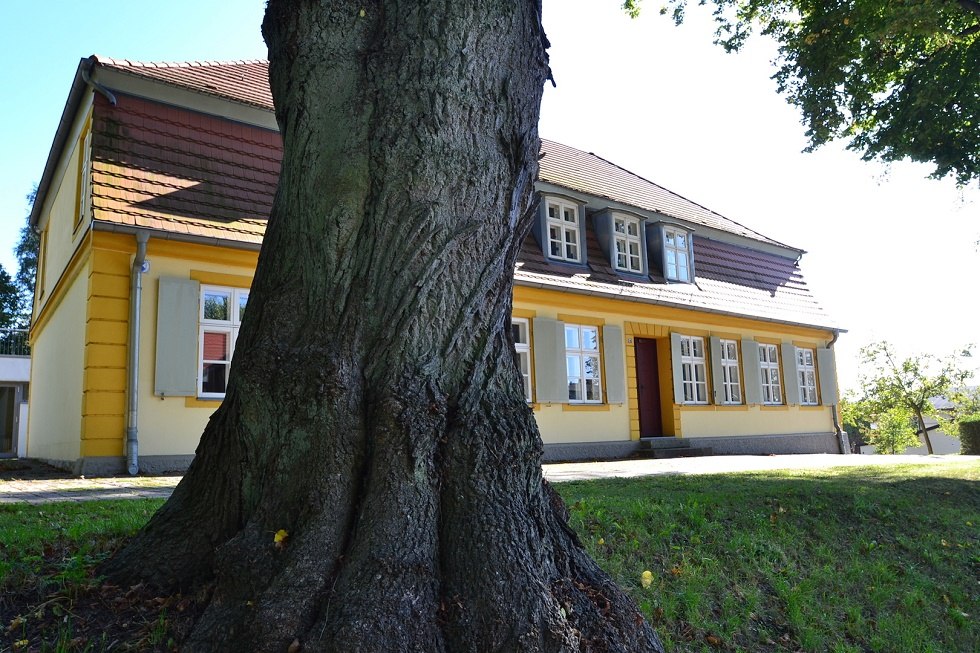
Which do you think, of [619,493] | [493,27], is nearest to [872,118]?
[619,493]

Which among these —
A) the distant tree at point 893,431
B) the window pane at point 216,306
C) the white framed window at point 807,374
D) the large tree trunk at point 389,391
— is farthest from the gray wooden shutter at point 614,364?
the distant tree at point 893,431

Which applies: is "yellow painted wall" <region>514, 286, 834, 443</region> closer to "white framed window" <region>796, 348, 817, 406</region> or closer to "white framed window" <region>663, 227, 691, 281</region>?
"white framed window" <region>796, 348, 817, 406</region>

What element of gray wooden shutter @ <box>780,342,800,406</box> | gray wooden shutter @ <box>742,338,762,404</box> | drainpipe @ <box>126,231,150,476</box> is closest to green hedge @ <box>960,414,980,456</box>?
gray wooden shutter @ <box>780,342,800,406</box>

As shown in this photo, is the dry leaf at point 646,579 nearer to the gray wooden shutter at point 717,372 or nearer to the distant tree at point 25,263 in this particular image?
the gray wooden shutter at point 717,372

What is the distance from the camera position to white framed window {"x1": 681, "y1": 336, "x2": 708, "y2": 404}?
55.0 feet

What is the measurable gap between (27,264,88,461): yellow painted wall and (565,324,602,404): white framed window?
26.8ft

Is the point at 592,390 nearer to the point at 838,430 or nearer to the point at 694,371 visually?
the point at 694,371

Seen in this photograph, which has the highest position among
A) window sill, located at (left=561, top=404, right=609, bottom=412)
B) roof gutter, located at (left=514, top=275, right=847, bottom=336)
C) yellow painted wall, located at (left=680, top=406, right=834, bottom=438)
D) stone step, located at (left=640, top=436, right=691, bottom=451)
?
roof gutter, located at (left=514, top=275, right=847, bottom=336)

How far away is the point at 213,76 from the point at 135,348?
5.16 m

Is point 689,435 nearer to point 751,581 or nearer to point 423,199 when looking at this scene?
point 751,581

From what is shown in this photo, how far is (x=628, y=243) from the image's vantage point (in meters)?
16.5

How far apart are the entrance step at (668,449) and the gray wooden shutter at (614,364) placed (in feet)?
3.32

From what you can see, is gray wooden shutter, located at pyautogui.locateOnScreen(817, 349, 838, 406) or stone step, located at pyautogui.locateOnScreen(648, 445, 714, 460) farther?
gray wooden shutter, located at pyautogui.locateOnScreen(817, 349, 838, 406)

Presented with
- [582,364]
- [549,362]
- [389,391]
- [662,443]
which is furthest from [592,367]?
[389,391]
